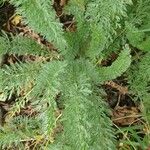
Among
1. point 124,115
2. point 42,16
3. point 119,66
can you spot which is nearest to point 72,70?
point 119,66

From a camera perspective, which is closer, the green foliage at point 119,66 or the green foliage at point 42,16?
the green foliage at point 42,16

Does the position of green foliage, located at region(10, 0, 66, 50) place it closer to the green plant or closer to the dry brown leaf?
the green plant

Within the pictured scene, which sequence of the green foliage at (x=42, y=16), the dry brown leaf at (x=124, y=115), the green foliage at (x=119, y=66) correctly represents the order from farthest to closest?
the dry brown leaf at (x=124, y=115)
the green foliage at (x=119, y=66)
the green foliage at (x=42, y=16)

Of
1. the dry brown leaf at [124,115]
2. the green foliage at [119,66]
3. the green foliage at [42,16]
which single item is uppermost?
the green foliage at [42,16]

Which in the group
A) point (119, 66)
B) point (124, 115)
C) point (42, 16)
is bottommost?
point (124, 115)

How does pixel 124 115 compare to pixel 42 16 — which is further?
pixel 124 115

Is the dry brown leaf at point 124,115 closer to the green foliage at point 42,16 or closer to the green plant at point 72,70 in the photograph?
the green plant at point 72,70

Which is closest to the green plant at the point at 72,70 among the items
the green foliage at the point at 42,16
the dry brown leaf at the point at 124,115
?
the green foliage at the point at 42,16

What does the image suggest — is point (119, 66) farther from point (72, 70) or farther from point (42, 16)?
point (42, 16)

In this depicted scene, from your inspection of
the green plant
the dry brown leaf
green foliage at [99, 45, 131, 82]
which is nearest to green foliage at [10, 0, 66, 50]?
the green plant
